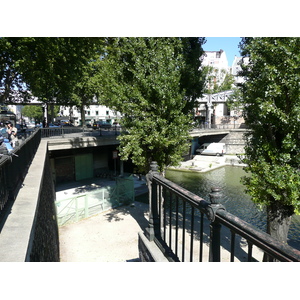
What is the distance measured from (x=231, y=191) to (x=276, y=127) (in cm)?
1272

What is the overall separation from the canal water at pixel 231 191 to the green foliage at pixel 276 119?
1.30 metres

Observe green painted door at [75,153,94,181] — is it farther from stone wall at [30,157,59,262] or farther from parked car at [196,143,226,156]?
parked car at [196,143,226,156]

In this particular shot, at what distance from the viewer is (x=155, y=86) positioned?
391 inches

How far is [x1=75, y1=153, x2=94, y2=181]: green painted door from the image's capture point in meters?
22.0

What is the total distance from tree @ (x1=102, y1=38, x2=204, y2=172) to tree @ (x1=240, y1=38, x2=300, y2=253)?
301cm

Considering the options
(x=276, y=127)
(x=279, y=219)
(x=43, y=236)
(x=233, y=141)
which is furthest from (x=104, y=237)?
(x=233, y=141)

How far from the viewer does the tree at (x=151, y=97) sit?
10211 mm

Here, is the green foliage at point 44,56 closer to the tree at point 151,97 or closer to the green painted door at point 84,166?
the tree at point 151,97

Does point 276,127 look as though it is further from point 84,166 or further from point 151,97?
point 84,166

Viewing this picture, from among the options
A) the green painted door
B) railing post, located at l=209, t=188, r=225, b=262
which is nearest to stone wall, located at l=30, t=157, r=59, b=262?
railing post, located at l=209, t=188, r=225, b=262

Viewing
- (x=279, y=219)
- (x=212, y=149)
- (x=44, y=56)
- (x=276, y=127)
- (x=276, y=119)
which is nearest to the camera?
(x=276, y=119)

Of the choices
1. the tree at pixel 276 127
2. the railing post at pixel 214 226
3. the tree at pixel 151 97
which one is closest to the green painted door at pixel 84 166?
the tree at pixel 151 97

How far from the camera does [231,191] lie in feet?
65.0

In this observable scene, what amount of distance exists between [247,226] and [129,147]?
891 centimetres
